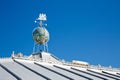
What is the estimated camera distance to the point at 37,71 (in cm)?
4931

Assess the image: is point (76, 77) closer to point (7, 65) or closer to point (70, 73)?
point (70, 73)

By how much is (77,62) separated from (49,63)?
21.1 feet

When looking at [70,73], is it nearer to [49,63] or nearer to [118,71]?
[49,63]

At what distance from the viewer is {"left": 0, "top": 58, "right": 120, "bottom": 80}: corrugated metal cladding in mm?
45256

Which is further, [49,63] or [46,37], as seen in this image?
[46,37]

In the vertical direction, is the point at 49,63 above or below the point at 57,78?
above

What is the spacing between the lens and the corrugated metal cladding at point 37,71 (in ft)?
148

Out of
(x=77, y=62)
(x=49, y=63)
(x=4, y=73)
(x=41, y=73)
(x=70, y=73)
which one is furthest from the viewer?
(x=77, y=62)

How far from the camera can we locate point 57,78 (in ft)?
154

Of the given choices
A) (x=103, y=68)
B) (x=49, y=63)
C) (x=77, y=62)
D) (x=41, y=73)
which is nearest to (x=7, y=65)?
(x=41, y=73)

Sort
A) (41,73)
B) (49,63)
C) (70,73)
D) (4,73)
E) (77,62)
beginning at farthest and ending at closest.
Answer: (77,62) < (49,63) < (70,73) < (41,73) < (4,73)

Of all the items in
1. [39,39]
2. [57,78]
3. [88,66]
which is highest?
[39,39]

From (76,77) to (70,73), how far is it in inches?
118

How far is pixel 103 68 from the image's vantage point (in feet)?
213
